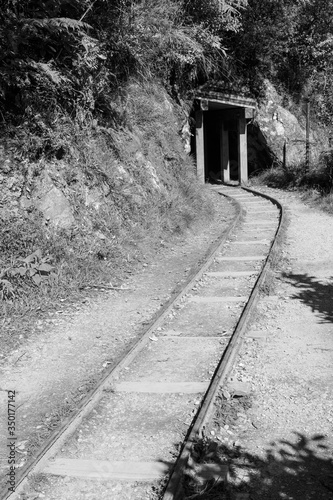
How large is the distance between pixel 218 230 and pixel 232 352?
342 inches

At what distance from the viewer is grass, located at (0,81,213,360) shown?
27.1 feet

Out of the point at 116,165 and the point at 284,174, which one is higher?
the point at 116,165

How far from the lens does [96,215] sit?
11.0m

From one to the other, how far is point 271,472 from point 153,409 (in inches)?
52.5

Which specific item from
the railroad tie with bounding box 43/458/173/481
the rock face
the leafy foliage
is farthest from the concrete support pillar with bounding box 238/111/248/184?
the railroad tie with bounding box 43/458/173/481

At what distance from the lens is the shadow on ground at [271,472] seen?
3773 millimetres

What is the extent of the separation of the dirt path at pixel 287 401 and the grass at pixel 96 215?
3.02 m

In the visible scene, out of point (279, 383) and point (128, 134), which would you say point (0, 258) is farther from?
point (128, 134)

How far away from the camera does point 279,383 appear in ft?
18.0

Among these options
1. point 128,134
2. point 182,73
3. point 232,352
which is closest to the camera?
point 232,352

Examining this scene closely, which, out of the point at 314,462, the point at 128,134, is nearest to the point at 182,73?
the point at 128,134

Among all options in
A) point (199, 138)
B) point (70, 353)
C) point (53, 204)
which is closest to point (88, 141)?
point (53, 204)

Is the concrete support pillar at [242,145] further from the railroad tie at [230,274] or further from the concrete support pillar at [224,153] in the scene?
the railroad tie at [230,274]

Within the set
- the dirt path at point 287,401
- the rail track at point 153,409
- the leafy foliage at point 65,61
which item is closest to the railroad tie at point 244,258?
the dirt path at point 287,401
